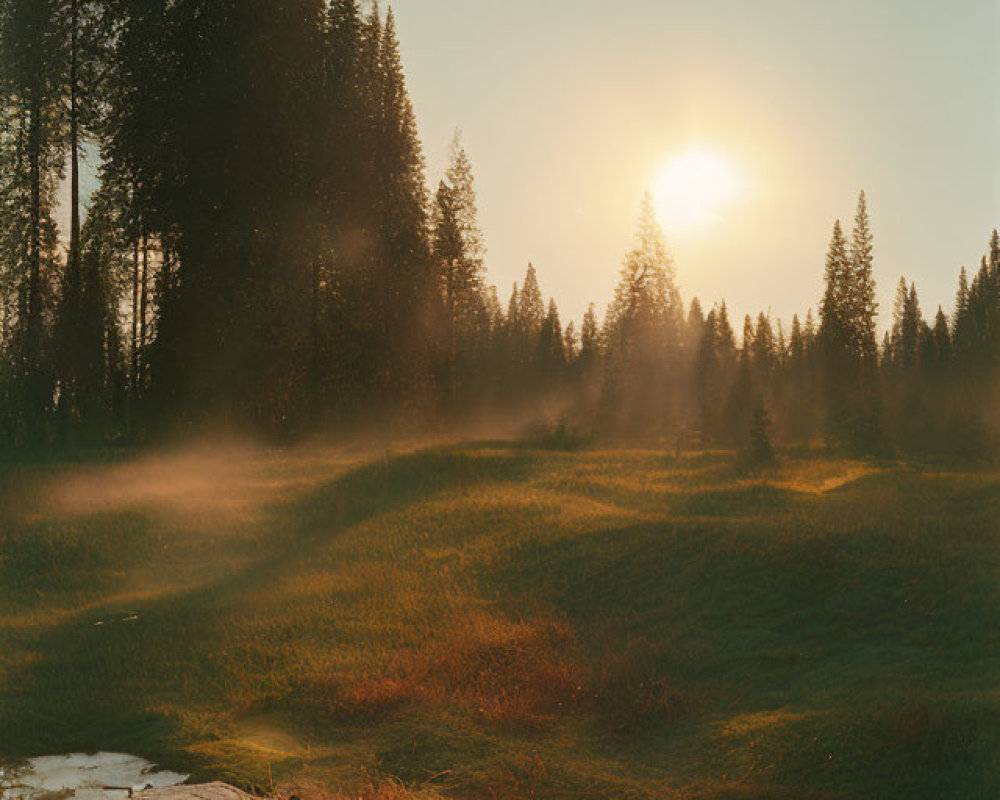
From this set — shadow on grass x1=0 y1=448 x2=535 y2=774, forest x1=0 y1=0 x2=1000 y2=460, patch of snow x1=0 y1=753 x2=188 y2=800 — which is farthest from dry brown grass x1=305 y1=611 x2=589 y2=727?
forest x1=0 y1=0 x2=1000 y2=460

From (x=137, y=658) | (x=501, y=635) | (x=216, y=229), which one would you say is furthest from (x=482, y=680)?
(x=216, y=229)

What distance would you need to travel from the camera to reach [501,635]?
40.2 feet

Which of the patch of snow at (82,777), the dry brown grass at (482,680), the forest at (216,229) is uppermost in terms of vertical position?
the forest at (216,229)

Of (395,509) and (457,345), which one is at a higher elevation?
(457,345)

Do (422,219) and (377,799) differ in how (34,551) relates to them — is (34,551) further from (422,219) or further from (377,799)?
(422,219)

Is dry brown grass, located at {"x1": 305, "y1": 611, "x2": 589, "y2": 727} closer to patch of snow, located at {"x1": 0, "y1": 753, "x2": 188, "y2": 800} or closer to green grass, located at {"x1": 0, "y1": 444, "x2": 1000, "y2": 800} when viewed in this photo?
green grass, located at {"x1": 0, "y1": 444, "x2": 1000, "y2": 800}

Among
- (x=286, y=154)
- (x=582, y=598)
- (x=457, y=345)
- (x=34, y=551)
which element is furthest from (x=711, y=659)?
(x=457, y=345)

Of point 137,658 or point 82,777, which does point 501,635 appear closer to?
point 137,658

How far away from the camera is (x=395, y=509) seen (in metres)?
21.1

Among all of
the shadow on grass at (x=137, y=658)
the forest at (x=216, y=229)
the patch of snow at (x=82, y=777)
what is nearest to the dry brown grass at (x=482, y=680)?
the shadow on grass at (x=137, y=658)

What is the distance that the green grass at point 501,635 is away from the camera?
8.16 metres

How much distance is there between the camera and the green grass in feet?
26.8

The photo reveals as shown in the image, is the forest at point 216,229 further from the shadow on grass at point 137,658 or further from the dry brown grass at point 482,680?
the dry brown grass at point 482,680

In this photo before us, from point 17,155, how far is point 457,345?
29.2 metres
